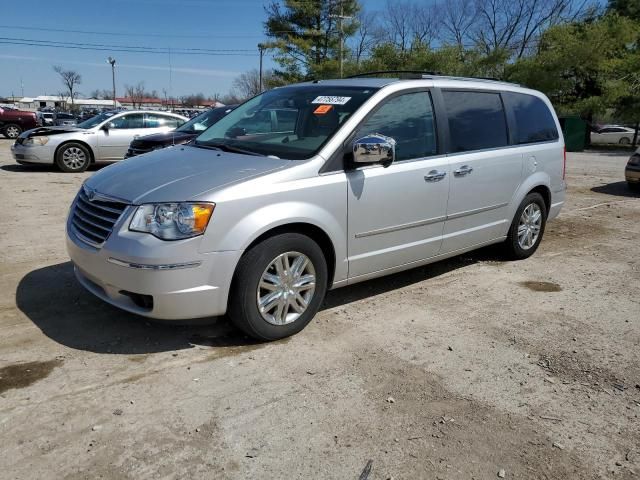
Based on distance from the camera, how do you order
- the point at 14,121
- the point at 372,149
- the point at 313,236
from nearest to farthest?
the point at 372,149 → the point at 313,236 → the point at 14,121

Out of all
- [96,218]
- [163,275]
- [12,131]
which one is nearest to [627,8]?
[12,131]

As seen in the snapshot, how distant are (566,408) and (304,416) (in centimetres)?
147

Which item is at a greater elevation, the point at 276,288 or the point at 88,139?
the point at 88,139

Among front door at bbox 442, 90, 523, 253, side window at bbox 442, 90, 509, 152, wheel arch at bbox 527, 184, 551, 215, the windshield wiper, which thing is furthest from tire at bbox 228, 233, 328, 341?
wheel arch at bbox 527, 184, 551, 215

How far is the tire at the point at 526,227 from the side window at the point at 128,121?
1012cm

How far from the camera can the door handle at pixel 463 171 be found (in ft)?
15.4

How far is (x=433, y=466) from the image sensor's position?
253 centimetres

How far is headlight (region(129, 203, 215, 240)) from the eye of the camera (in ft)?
10.7

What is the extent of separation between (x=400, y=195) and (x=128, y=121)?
10.6 m

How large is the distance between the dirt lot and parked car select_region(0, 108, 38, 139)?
2068cm

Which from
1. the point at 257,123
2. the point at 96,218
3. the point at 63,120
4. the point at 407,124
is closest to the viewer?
the point at 96,218

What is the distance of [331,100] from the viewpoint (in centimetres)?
432

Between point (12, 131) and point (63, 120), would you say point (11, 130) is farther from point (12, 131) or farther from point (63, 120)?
point (63, 120)

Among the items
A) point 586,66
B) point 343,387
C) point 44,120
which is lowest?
point 343,387
